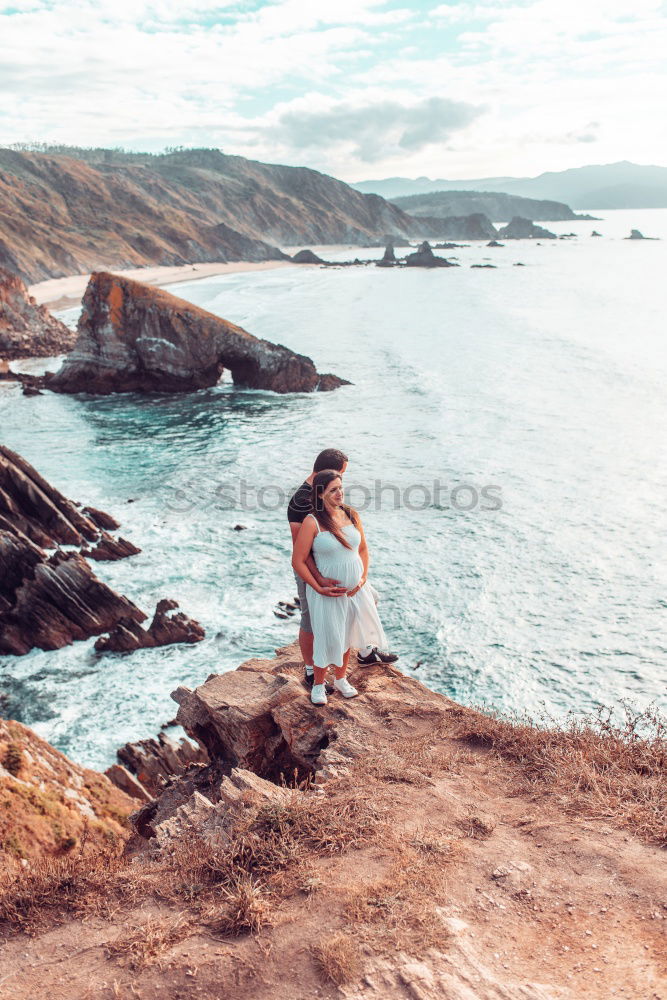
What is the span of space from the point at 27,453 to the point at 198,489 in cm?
883

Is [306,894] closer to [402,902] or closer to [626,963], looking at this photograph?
[402,902]

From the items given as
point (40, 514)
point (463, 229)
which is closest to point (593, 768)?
point (40, 514)

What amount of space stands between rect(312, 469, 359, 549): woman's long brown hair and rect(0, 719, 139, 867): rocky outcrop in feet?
14.6

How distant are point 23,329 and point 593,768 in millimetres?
47826

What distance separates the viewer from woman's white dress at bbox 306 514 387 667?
673cm

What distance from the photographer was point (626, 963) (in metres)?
3.92

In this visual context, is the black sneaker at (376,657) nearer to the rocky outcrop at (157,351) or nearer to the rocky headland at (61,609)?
the rocky headland at (61,609)

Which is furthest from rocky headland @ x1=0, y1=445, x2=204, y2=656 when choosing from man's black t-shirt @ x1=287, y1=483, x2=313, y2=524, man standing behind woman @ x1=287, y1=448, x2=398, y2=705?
man's black t-shirt @ x1=287, y1=483, x2=313, y2=524

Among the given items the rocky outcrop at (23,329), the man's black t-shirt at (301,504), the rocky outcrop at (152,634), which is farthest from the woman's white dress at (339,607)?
the rocky outcrop at (23,329)

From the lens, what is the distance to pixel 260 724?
7.46 meters

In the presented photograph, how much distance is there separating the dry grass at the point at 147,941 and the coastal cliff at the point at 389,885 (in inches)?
0.4

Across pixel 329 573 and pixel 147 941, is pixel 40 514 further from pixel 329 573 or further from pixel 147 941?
pixel 147 941

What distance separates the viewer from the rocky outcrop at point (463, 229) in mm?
192125

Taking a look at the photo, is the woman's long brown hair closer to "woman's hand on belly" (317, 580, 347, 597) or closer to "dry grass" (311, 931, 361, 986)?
"woman's hand on belly" (317, 580, 347, 597)
